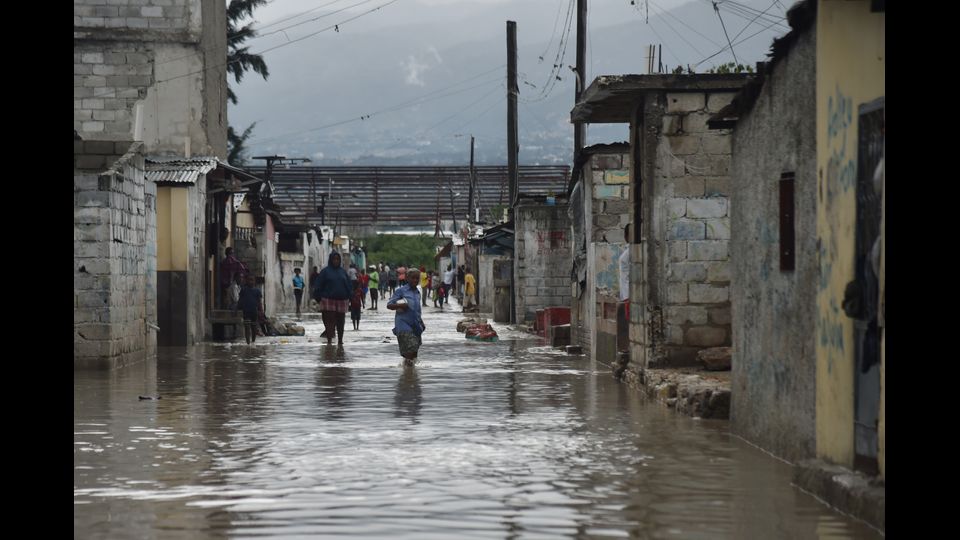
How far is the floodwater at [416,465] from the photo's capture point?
7.76 metres

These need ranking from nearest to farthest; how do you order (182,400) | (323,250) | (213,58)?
(182,400) → (213,58) → (323,250)

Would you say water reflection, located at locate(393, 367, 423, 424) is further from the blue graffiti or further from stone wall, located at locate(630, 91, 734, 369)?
the blue graffiti

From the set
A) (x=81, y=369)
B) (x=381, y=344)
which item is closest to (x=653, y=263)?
(x=81, y=369)

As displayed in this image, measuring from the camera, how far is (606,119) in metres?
20.2

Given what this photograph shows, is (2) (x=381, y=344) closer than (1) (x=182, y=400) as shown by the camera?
No

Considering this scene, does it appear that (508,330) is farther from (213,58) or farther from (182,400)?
(182,400)

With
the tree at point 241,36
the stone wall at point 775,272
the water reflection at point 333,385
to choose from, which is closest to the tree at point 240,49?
the tree at point 241,36

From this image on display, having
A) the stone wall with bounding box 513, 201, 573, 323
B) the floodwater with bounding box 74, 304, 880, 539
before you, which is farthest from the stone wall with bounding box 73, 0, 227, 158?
the floodwater with bounding box 74, 304, 880, 539

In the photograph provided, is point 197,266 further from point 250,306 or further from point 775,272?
point 775,272

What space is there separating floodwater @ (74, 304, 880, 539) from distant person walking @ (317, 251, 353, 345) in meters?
8.59

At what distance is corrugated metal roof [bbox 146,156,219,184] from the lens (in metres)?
27.6

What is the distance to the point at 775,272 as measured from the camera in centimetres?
1080

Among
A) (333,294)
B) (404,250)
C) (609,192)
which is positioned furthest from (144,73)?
(404,250)
